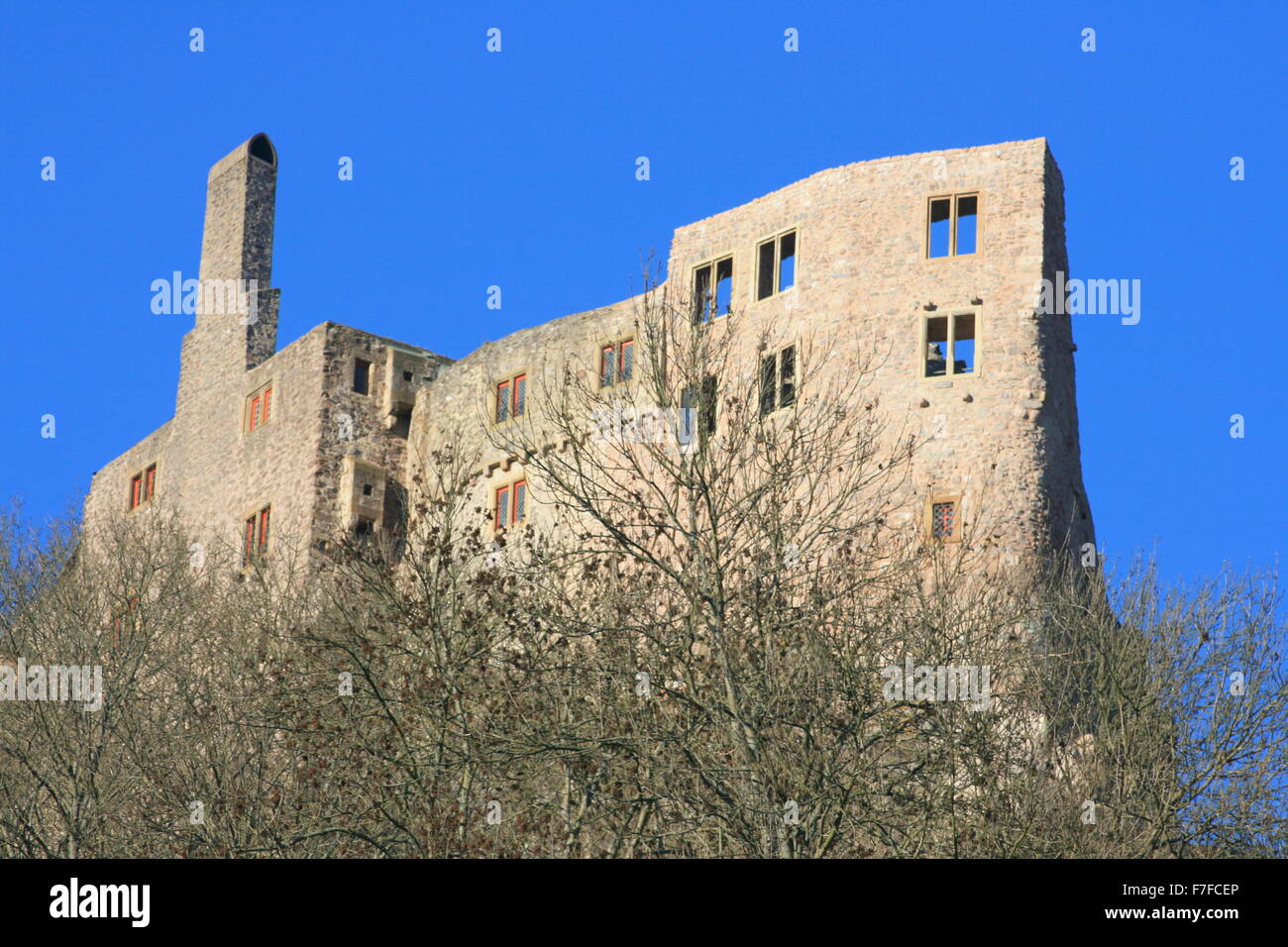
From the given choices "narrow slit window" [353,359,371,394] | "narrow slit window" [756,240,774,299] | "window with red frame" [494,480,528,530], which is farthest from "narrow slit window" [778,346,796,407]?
"narrow slit window" [353,359,371,394]

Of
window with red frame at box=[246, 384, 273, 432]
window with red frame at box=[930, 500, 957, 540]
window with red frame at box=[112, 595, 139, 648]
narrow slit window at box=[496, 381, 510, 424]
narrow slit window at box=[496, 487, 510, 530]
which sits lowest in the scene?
window with red frame at box=[112, 595, 139, 648]

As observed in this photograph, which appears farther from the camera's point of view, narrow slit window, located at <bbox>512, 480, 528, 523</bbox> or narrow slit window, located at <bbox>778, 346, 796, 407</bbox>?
narrow slit window, located at <bbox>512, 480, 528, 523</bbox>

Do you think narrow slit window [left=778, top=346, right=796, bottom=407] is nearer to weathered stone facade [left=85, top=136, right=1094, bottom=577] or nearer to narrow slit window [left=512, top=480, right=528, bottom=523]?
weathered stone facade [left=85, top=136, right=1094, bottom=577]

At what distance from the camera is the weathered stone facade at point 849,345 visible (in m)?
31.2

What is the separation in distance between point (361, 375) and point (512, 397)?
174 inches

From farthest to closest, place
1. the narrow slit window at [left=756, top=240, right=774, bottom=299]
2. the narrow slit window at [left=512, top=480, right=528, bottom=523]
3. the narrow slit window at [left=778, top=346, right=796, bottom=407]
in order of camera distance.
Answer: the narrow slit window at [left=512, top=480, right=528, bottom=523], the narrow slit window at [left=756, top=240, right=774, bottom=299], the narrow slit window at [left=778, top=346, right=796, bottom=407]

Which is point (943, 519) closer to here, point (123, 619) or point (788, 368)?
point (788, 368)

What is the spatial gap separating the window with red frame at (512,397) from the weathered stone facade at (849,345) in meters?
0.26

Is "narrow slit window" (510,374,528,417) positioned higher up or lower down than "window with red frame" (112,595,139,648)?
higher up

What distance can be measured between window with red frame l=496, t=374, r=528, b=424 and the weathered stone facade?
0.87ft

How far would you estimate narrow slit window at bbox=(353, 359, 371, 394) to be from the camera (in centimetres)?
4044

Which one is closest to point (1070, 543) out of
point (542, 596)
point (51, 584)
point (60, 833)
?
point (542, 596)

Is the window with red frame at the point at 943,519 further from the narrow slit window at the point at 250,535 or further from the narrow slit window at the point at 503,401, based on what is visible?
the narrow slit window at the point at 250,535
